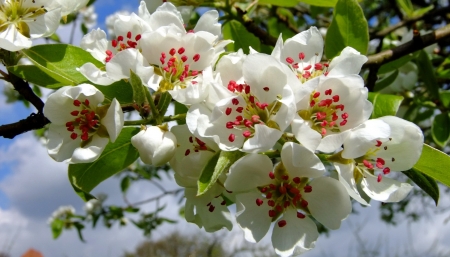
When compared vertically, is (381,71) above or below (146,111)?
below

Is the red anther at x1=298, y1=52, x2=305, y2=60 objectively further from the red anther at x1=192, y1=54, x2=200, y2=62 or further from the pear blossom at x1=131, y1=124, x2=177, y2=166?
the pear blossom at x1=131, y1=124, x2=177, y2=166

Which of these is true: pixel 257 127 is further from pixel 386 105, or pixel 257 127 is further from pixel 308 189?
pixel 386 105

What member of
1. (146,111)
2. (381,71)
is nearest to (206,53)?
(146,111)

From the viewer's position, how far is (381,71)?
77.7 inches

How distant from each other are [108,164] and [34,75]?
293 millimetres

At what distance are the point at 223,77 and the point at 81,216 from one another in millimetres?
3949

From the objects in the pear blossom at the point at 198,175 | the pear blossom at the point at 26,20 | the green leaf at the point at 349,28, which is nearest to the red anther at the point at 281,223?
the pear blossom at the point at 198,175

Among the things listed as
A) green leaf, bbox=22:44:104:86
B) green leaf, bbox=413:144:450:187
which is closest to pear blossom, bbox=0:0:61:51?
green leaf, bbox=22:44:104:86

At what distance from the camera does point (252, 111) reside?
44.2 inches

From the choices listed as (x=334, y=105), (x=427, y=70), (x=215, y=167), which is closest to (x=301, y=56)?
(x=334, y=105)

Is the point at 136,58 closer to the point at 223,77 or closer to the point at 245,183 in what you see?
the point at 223,77

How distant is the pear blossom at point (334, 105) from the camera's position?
1.04 meters

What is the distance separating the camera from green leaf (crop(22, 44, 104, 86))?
1170mm

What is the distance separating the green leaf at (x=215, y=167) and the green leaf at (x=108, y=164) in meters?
0.29
